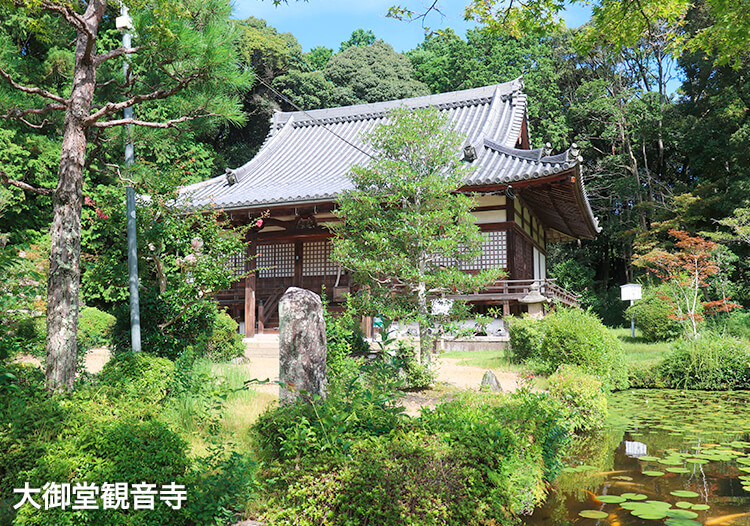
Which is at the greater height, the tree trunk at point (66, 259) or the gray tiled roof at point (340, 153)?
the gray tiled roof at point (340, 153)

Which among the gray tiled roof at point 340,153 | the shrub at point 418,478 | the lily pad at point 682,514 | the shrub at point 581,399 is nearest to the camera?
the shrub at point 418,478

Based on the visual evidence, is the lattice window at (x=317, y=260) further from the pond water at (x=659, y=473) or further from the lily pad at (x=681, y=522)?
the lily pad at (x=681, y=522)

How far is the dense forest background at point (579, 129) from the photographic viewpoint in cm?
1603

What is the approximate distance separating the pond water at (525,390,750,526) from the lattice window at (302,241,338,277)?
900 cm

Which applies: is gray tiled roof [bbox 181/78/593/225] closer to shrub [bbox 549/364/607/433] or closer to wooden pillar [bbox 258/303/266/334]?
wooden pillar [bbox 258/303/266/334]

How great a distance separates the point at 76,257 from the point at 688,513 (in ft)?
17.3

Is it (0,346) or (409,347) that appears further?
(409,347)

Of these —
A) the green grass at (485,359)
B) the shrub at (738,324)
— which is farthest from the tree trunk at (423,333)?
the shrub at (738,324)

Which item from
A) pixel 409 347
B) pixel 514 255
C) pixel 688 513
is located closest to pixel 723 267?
pixel 514 255

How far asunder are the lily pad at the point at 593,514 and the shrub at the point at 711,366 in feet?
23.9

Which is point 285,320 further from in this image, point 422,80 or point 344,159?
point 422,80

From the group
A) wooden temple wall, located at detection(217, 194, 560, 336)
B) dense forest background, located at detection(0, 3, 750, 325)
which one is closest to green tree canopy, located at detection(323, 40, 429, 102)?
dense forest background, located at detection(0, 3, 750, 325)

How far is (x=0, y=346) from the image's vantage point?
4.23m

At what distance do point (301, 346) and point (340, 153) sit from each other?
45.8ft
